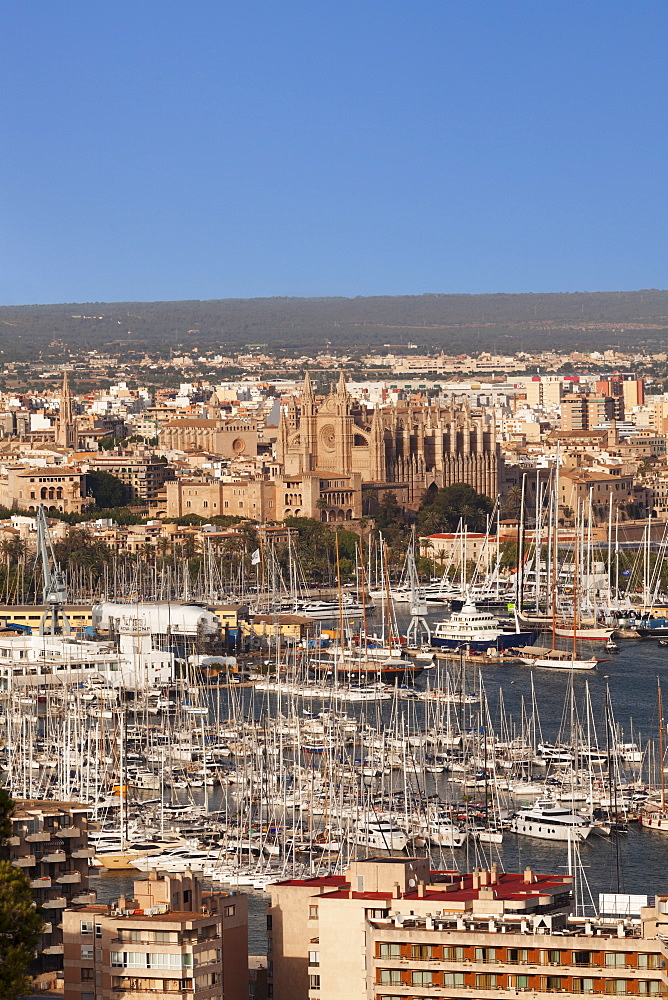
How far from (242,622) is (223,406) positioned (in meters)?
64.5

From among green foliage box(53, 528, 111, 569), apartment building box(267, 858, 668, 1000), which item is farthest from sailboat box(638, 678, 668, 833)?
green foliage box(53, 528, 111, 569)

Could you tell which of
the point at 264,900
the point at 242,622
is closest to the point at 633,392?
the point at 242,622

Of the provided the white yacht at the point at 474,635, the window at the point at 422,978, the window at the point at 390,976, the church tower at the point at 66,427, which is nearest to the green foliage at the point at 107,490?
the church tower at the point at 66,427

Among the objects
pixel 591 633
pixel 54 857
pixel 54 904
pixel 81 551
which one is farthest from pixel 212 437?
pixel 54 904

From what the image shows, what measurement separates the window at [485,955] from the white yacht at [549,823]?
11.1 metres

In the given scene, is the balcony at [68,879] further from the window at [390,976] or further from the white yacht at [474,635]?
the white yacht at [474,635]

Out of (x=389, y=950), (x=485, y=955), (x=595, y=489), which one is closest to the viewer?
(x=485, y=955)

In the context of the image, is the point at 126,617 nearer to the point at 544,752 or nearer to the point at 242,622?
A: the point at 242,622

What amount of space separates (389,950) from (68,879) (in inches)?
195

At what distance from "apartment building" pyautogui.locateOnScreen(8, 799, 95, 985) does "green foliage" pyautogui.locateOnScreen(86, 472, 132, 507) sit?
5194 cm

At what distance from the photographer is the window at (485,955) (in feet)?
51.8

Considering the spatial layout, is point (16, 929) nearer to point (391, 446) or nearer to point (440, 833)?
point (440, 833)

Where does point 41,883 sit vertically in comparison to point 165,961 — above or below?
below

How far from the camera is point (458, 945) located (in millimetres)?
15820
